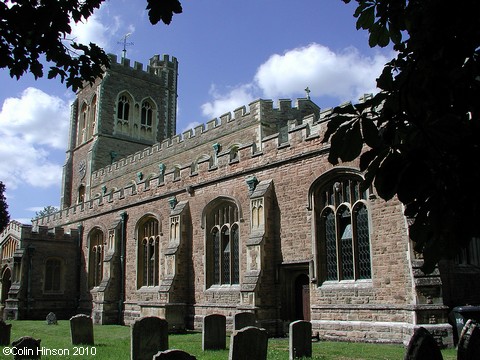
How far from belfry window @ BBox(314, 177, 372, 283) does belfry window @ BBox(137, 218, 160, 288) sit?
890 cm

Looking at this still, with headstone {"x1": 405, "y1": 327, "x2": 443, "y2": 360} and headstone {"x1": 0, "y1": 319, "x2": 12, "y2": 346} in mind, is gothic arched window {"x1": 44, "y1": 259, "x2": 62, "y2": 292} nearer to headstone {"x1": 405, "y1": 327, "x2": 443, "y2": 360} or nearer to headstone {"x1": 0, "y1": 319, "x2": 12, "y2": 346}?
headstone {"x1": 0, "y1": 319, "x2": 12, "y2": 346}

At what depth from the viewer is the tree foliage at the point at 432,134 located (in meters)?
2.46

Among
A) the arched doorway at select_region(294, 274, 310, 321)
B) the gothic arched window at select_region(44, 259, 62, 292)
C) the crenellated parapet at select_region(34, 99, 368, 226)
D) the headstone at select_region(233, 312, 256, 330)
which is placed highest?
the crenellated parapet at select_region(34, 99, 368, 226)

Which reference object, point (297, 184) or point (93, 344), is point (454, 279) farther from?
point (93, 344)

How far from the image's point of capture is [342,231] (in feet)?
46.8

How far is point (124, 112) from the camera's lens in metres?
37.7

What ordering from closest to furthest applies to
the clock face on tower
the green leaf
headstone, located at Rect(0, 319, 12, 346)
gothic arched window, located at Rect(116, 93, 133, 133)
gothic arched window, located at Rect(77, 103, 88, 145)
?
1. the green leaf
2. headstone, located at Rect(0, 319, 12, 346)
3. the clock face on tower
4. gothic arched window, located at Rect(116, 93, 133, 133)
5. gothic arched window, located at Rect(77, 103, 88, 145)

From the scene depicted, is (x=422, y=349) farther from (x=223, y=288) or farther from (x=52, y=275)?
(x=52, y=275)

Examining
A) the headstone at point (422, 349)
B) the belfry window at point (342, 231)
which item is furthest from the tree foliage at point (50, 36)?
the belfry window at point (342, 231)

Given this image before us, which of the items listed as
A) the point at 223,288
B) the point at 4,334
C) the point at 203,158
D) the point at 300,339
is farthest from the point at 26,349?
the point at 203,158

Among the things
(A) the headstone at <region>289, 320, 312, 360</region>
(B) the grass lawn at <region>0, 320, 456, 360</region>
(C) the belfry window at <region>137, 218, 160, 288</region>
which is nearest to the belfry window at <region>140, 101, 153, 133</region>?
(C) the belfry window at <region>137, 218, 160, 288</region>

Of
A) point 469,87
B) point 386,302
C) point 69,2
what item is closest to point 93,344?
point 386,302

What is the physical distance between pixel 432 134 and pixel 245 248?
1449 centimetres

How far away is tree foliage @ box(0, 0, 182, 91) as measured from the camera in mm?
4622
